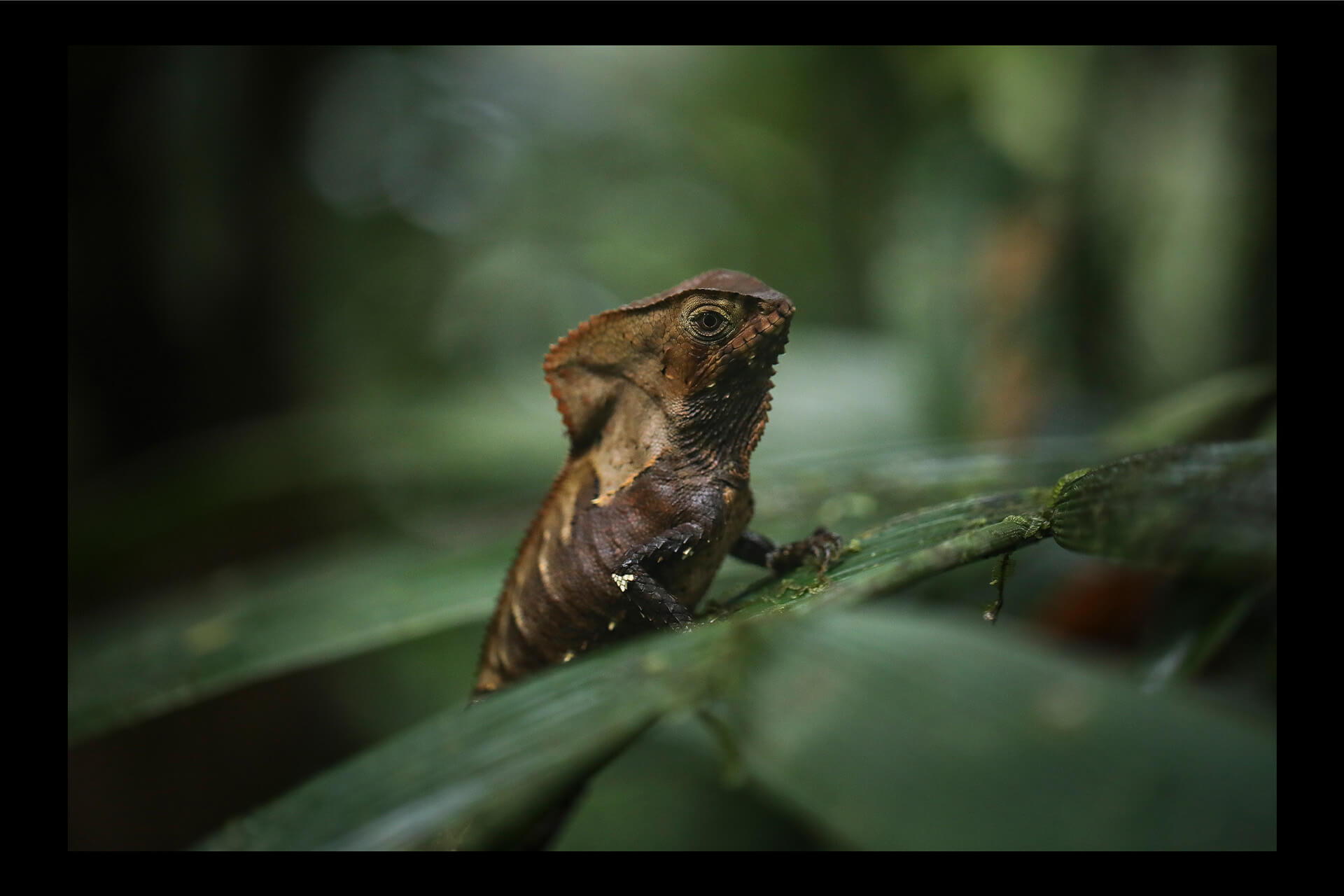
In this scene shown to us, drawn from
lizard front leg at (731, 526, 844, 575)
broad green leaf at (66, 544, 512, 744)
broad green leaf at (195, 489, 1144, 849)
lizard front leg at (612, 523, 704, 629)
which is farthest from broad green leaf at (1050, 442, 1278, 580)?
broad green leaf at (66, 544, 512, 744)

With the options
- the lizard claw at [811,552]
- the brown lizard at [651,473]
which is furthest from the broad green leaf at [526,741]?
the brown lizard at [651,473]

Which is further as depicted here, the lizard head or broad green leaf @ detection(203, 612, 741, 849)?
the lizard head

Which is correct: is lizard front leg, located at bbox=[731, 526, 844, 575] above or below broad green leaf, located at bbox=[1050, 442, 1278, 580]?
below

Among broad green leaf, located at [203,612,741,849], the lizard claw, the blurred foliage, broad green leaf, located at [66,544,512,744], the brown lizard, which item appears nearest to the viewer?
broad green leaf, located at [203,612,741,849]

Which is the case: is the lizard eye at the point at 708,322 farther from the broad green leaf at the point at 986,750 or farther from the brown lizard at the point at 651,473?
the broad green leaf at the point at 986,750

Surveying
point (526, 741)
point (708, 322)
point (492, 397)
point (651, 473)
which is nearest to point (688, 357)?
point (708, 322)

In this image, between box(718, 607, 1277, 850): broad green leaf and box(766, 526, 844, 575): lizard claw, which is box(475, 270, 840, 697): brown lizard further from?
box(718, 607, 1277, 850): broad green leaf

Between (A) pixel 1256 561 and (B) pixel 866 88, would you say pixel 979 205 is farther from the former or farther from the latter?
(A) pixel 1256 561
